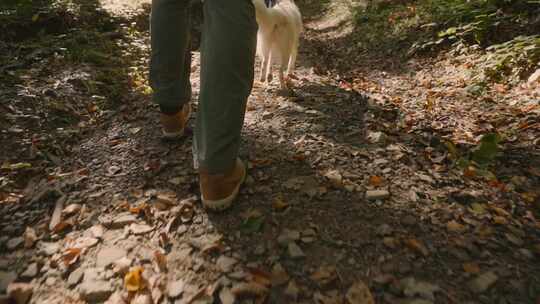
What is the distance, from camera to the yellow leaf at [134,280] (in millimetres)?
1333

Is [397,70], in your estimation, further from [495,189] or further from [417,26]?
[495,189]

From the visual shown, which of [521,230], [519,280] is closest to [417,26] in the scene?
[521,230]

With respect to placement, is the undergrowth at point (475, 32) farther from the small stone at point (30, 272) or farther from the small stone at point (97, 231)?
the small stone at point (30, 272)

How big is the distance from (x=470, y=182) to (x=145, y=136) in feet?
7.83

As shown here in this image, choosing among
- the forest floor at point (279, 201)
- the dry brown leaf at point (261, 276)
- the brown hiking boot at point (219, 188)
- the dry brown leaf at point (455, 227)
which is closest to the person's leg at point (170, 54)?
the forest floor at point (279, 201)

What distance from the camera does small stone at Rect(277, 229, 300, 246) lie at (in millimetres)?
1545

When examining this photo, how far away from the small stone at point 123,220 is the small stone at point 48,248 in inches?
10.5

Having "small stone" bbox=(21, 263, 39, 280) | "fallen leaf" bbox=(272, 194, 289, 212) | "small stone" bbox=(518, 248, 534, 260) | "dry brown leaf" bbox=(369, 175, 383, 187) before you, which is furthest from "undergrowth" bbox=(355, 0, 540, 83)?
"small stone" bbox=(21, 263, 39, 280)

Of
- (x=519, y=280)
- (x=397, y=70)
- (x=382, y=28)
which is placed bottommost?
A: (x=519, y=280)

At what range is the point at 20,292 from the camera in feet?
4.29

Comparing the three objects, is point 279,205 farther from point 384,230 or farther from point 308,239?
point 384,230

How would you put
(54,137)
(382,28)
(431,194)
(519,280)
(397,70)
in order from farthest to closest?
(382,28)
(397,70)
(54,137)
(431,194)
(519,280)

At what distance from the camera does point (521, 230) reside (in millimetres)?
1562

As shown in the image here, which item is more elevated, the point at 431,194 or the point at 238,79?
the point at 238,79
